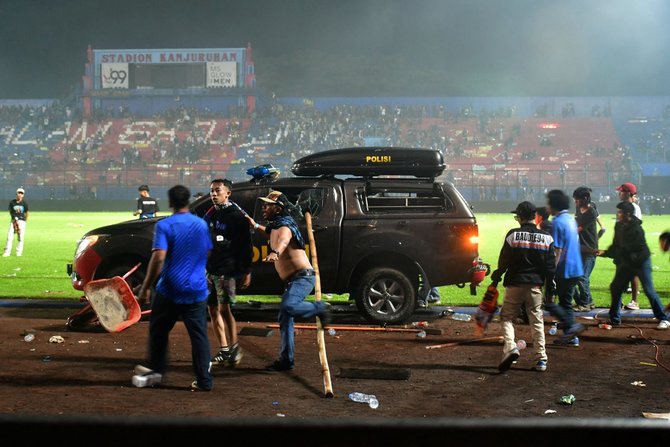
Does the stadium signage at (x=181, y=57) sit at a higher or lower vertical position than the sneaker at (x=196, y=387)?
higher

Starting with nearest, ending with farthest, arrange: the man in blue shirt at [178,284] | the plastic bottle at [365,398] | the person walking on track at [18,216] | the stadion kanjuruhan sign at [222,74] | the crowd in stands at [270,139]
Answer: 1. the plastic bottle at [365,398]
2. the man in blue shirt at [178,284]
3. the person walking on track at [18,216]
4. the crowd in stands at [270,139]
5. the stadion kanjuruhan sign at [222,74]

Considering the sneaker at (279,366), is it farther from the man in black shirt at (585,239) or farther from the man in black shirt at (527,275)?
the man in black shirt at (585,239)

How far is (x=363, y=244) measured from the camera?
10625mm

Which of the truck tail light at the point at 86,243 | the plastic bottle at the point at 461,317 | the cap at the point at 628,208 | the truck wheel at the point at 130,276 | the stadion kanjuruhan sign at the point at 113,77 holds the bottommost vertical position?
the plastic bottle at the point at 461,317

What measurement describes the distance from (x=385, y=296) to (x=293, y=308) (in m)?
3.06

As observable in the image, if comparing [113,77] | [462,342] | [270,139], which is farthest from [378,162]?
[113,77]

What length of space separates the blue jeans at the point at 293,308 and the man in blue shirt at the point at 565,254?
3225 millimetres

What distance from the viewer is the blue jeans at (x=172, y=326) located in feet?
22.2

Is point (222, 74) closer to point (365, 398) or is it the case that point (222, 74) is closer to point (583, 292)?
point (583, 292)

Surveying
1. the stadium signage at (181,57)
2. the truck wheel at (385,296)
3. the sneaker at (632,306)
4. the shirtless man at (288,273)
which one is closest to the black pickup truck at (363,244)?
the truck wheel at (385,296)

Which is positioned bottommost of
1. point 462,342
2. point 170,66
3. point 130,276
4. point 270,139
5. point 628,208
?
point 462,342

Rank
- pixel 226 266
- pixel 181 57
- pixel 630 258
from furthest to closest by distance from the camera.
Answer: pixel 181 57 < pixel 630 258 < pixel 226 266

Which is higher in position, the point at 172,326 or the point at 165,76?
the point at 165,76

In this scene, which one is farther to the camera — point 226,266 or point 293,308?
point 226,266
